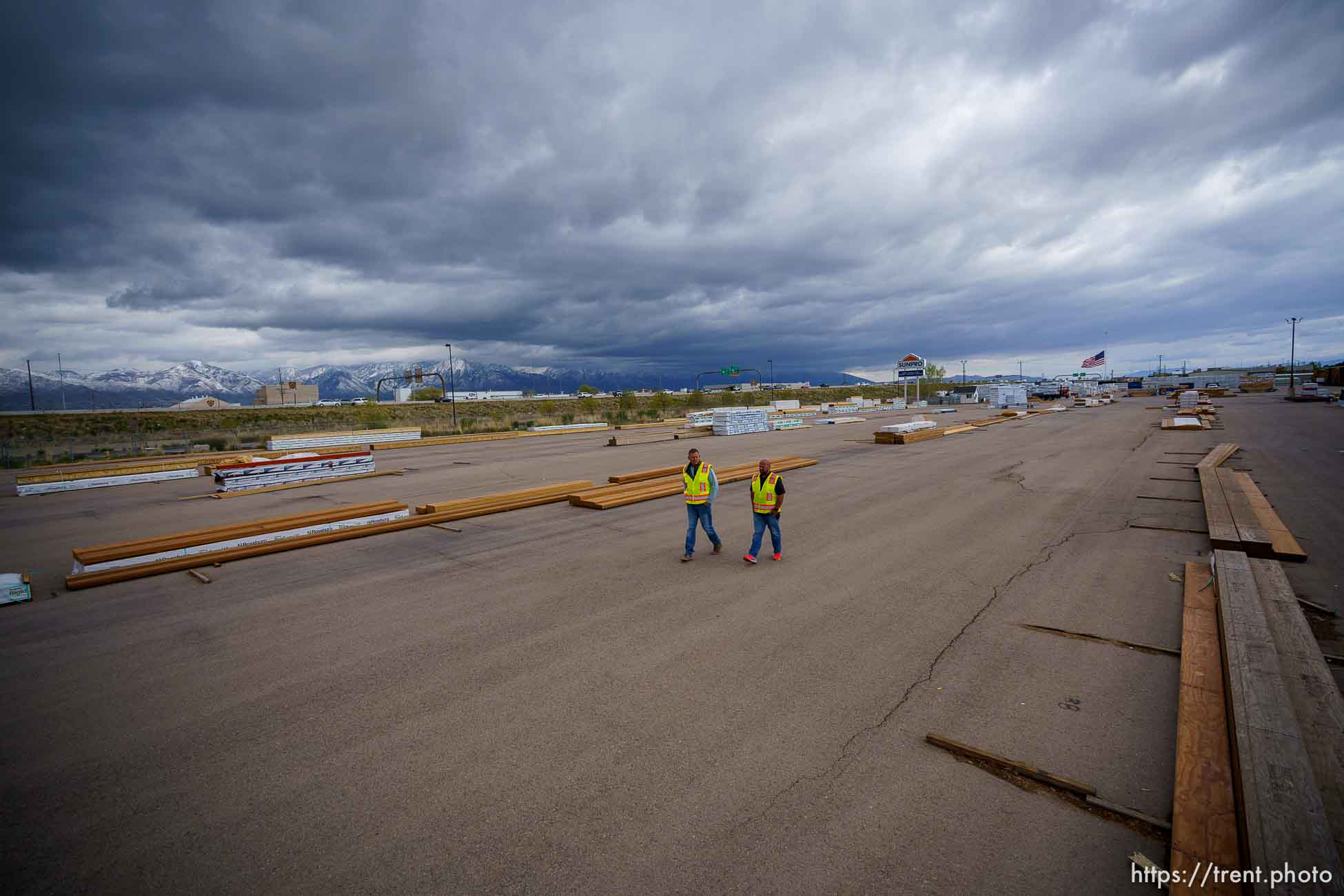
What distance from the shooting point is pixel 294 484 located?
731 inches

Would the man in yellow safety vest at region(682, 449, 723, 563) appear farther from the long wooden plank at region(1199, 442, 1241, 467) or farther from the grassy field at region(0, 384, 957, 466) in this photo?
the grassy field at region(0, 384, 957, 466)

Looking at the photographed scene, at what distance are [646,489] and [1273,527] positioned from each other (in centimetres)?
1186

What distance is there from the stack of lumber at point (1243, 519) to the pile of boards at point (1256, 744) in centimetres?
236

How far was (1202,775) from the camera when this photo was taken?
3.63m

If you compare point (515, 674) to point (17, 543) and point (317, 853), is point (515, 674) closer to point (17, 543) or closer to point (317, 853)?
point (317, 853)

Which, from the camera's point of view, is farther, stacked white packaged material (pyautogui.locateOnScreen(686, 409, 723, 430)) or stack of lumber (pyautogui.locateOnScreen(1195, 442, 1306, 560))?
stacked white packaged material (pyautogui.locateOnScreen(686, 409, 723, 430))

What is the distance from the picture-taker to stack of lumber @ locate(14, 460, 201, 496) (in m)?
19.6

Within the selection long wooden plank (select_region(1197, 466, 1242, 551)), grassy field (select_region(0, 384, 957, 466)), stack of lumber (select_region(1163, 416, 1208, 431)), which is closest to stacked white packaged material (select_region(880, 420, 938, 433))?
stack of lumber (select_region(1163, 416, 1208, 431))

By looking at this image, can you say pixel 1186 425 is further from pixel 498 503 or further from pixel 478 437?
pixel 478 437

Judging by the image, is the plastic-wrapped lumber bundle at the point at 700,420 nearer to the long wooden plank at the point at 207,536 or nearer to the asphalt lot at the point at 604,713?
the long wooden plank at the point at 207,536

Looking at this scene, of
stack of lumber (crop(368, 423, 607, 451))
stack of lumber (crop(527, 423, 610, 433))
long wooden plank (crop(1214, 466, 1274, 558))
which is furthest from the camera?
stack of lumber (crop(527, 423, 610, 433))

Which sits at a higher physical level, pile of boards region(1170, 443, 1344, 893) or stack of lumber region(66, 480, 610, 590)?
stack of lumber region(66, 480, 610, 590)

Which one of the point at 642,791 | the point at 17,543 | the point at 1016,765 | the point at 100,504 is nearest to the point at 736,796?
the point at 642,791

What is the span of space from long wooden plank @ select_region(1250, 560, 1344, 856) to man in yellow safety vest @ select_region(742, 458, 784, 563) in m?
5.20
